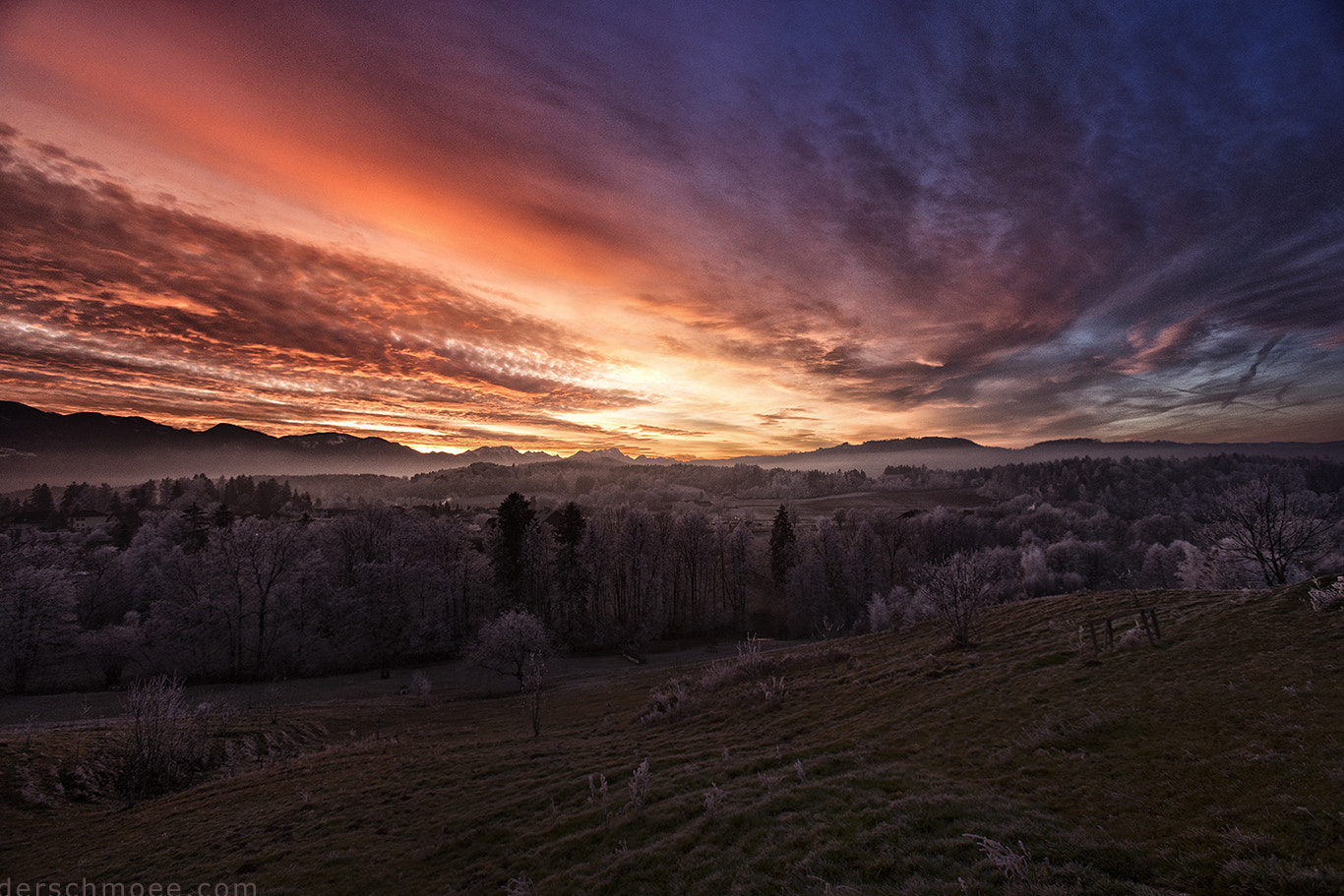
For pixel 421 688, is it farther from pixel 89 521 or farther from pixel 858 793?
pixel 89 521

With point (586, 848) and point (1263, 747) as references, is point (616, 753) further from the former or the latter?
point (1263, 747)

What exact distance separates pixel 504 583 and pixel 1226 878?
77.2 m

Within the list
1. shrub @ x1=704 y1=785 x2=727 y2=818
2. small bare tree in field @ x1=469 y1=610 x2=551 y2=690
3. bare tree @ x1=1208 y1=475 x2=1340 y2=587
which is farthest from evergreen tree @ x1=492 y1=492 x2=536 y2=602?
bare tree @ x1=1208 y1=475 x2=1340 y2=587

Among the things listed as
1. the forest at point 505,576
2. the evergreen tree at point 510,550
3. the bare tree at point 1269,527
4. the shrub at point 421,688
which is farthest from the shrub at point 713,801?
A: the evergreen tree at point 510,550

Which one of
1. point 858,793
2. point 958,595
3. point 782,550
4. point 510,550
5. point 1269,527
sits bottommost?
point 782,550

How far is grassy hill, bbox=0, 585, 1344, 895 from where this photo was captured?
9.30 meters

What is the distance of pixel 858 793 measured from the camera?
43.6ft

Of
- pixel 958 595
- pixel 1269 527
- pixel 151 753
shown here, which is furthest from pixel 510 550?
pixel 1269 527

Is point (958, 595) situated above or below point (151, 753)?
above

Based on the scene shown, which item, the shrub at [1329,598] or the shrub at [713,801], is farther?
the shrub at [1329,598]

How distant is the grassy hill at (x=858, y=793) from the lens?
9305 millimetres

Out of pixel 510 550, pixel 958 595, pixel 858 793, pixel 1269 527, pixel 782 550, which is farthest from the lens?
pixel 782 550

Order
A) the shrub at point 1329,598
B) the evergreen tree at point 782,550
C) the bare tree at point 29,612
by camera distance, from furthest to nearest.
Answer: the evergreen tree at point 782,550
the bare tree at point 29,612
the shrub at point 1329,598

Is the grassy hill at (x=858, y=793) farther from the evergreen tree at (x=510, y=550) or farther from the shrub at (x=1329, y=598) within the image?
the evergreen tree at (x=510, y=550)
